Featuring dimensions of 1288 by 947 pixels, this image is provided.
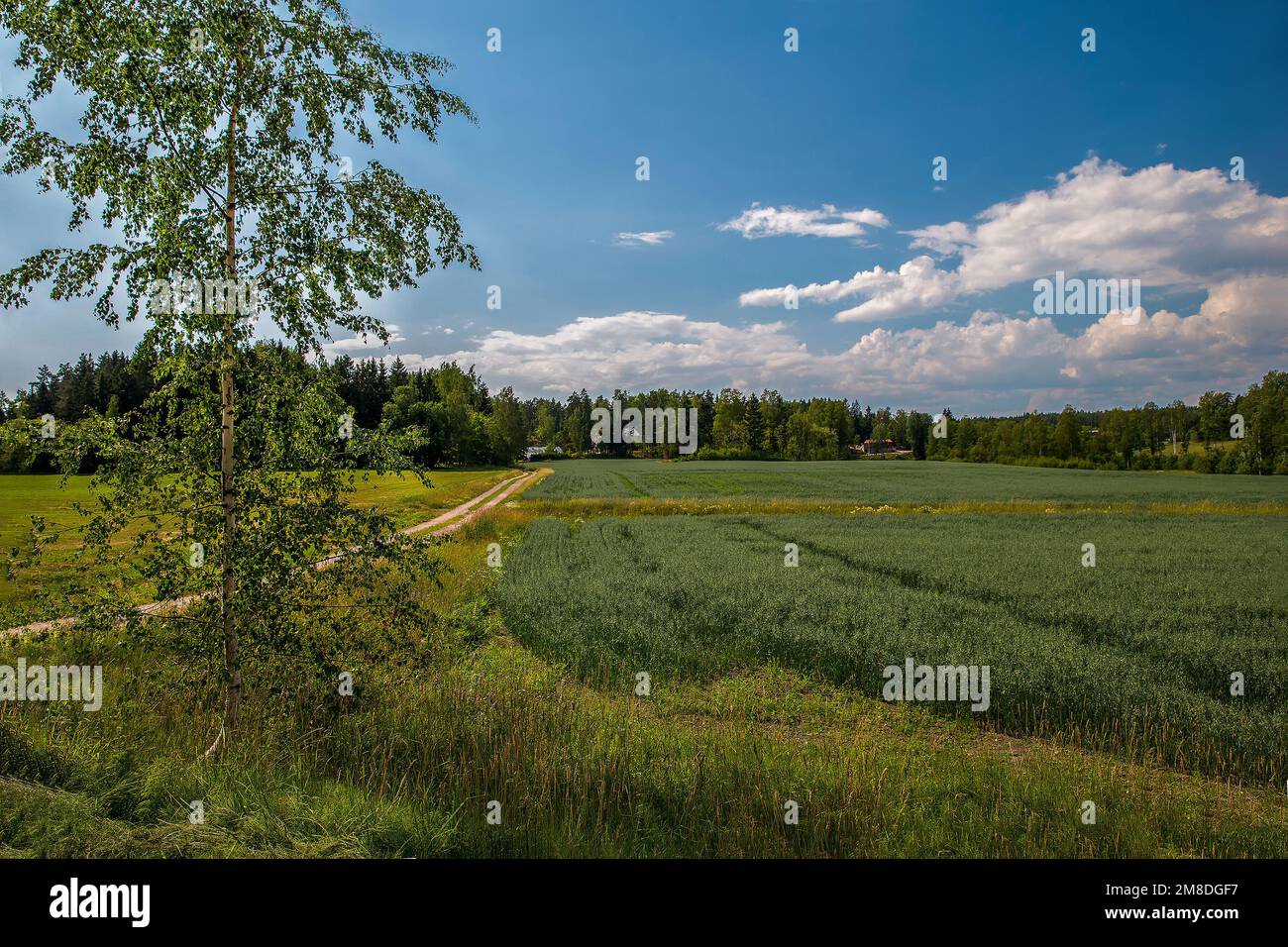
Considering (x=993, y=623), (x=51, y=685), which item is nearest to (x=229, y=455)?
(x=51, y=685)

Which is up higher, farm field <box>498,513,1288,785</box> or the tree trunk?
the tree trunk

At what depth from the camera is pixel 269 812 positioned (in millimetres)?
5055

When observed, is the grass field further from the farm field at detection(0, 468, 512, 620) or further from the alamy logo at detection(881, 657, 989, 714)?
the farm field at detection(0, 468, 512, 620)

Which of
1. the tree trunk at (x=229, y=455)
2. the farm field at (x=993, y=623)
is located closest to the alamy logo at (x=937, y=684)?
the farm field at (x=993, y=623)

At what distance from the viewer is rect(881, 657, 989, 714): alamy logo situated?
9969 millimetres

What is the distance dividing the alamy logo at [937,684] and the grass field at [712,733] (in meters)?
0.27
